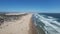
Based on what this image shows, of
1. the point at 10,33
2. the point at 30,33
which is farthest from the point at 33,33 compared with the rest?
the point at 10,33

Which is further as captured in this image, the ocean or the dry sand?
the ocean

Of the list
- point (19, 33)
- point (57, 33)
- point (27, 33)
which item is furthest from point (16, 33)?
point (57, 33)

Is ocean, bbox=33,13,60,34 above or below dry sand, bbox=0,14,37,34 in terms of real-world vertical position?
below

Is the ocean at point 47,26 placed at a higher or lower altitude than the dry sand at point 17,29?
lower

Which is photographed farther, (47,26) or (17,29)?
(47,26)

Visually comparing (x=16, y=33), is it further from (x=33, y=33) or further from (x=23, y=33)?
(x=33, y=33)

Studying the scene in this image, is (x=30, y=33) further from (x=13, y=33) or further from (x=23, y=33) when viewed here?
(x=13, y=33)

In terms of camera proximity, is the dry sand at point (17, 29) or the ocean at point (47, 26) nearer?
the dry sand at point (17, 29)

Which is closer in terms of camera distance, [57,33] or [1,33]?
[1,33]

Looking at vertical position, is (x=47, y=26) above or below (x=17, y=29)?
below
